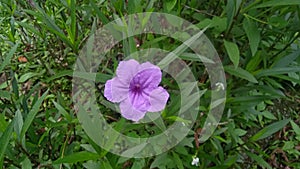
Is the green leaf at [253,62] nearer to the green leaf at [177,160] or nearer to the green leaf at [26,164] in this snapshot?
the green leaf at [177,160]

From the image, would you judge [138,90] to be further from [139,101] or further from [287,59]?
[287,59]

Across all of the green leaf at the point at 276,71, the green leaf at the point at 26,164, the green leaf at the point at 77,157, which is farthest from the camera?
the green leaf at the point at 276,71

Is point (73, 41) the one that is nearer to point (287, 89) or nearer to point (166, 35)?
point (166, 35)

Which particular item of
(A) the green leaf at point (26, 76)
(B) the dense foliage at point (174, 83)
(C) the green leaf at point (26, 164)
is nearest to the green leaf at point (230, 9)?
(B) the dense foliage at point (174, 83)

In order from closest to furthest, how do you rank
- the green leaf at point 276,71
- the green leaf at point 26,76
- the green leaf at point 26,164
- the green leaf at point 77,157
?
the green leaf at point 77,157
the green leaf at point 26,164
the green leaf at point 276,71
the green leaf at point 26,76

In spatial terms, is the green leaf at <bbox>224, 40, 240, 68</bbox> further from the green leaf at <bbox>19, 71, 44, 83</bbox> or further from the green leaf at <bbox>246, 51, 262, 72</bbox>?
the green leaf at <bbox>19, 71, 44, 83</bbox>

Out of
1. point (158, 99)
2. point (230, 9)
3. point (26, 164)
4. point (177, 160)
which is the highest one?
point (230, 9)

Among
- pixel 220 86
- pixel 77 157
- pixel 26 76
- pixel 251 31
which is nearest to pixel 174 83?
pixel 220 86
